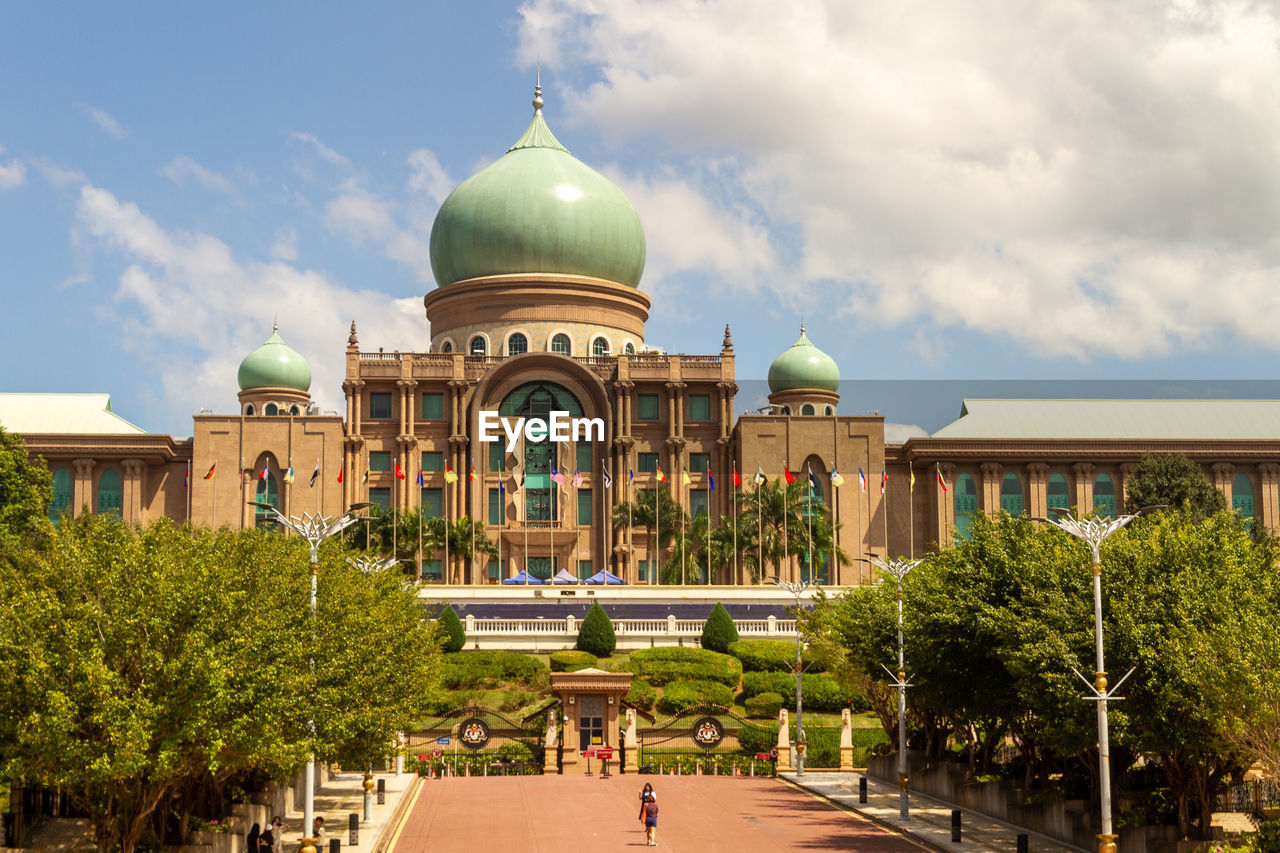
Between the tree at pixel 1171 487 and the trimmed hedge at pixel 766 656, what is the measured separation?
2639cm

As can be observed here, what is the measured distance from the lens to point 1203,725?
3059 cm

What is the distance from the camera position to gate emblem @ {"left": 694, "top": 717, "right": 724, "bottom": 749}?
173 ft

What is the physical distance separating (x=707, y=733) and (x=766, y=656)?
37.1 ft

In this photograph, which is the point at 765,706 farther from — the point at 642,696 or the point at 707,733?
A: the point at 707,733

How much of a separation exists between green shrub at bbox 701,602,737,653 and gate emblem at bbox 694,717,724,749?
506 inches

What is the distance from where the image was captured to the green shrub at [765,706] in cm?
5756

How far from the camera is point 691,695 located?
190 ft

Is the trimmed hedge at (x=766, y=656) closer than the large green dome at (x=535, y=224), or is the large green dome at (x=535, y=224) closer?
the trimmed hedge at (x=766, y=656)

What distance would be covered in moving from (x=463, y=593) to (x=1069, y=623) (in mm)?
45348

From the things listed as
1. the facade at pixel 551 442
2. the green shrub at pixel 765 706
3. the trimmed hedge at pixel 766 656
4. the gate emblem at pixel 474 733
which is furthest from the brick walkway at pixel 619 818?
the facade at pixel 551 442

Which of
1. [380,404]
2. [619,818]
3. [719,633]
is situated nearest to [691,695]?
[719,633]

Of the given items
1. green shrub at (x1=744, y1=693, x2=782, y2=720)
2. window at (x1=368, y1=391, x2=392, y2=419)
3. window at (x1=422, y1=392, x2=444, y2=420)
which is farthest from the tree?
window at (x1=368, y1=391, x2=392, y2=419)

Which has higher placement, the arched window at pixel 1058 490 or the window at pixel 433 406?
the window at pixel 433 406

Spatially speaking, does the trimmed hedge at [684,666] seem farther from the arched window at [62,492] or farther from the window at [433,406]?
the arched window at [62,492]
